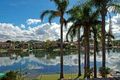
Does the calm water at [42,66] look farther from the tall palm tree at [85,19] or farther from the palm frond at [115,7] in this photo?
the palm frond at [115,7]

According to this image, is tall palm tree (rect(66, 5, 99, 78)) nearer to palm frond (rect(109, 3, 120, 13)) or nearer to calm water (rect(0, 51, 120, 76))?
palm frond (rect(109, 3, 120, 13))

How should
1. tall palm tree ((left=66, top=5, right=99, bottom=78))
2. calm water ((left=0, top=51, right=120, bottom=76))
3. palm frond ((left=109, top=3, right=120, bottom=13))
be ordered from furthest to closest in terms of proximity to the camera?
calm water ((left=0, top=51, right=120, bottom=76)) → tall palm tree ((left=66, top=5, right=99, bottom=78)) → palm frond ((left=109, top=3, right=120, bottom=13))

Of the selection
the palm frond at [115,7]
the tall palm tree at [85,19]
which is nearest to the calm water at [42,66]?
the tall palm tree at [85,19]

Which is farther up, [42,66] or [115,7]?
[115,7]

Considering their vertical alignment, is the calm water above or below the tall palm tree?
below

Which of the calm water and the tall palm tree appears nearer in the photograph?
the tall palm tree

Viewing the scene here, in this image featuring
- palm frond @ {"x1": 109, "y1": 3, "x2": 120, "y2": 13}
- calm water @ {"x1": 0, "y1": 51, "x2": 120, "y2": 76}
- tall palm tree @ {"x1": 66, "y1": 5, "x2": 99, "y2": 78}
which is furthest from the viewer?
calm water @ {"x1": 0, "y1": 51, "x2": 120, "y2": 76}

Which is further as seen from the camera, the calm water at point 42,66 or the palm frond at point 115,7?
the calm water at point 42,66

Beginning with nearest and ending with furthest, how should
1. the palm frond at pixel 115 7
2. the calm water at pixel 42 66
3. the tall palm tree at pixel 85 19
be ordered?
the palm frond at pixel 115 7 → the tall palm tree at pixel 85 19 → the calm water at pixel 42 66

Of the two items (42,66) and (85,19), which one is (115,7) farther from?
(42,66)

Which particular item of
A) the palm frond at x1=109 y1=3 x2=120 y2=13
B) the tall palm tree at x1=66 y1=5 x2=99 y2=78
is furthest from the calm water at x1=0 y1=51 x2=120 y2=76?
the palm frond at x1=109 y1=3 x2=120 y2=13

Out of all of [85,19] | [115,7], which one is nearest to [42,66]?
[85,19]

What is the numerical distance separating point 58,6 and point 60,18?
162 cm

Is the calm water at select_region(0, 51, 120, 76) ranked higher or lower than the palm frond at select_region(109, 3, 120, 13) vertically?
lower
